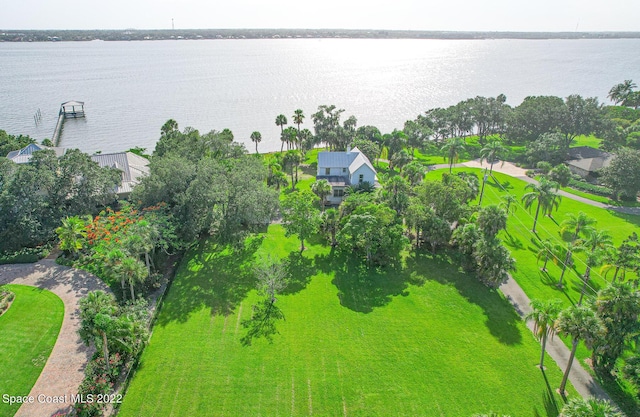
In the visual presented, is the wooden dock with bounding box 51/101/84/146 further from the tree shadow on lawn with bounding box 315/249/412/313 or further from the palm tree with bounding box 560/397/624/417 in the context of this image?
the palm tree with bounding box 560/397/624/417

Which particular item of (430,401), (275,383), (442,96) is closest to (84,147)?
(275,383)

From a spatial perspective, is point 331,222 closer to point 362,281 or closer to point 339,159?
point 362,281

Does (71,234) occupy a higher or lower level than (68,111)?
lower

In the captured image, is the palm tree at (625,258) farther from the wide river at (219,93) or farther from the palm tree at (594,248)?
the wide river at (219,93)

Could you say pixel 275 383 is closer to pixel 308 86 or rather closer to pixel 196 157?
pixel 196 157

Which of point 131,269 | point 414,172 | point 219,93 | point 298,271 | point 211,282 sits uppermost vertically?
point 219,93

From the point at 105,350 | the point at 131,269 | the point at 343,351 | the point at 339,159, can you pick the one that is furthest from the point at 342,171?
the point at 105,350
